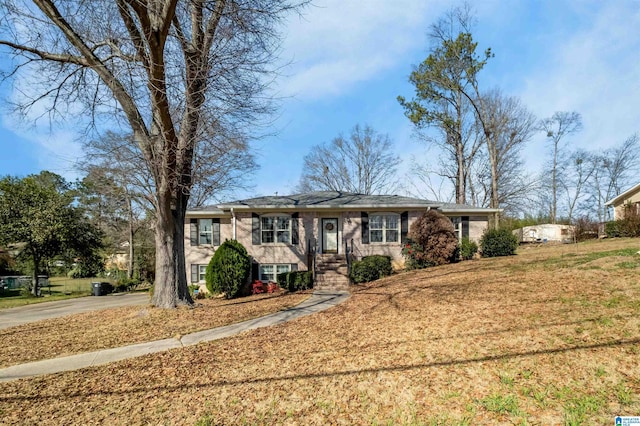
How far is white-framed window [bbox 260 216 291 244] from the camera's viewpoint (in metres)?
15.6

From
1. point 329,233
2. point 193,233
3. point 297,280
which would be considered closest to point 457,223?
point 329,233

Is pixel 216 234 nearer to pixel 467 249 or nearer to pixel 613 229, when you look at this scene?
pixel 467 249

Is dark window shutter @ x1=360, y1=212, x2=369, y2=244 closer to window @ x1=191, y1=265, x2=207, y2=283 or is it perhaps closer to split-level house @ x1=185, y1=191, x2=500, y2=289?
split-level house @ x1=185, y1=191, x2=500, y2=289

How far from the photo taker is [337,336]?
628 centimetres

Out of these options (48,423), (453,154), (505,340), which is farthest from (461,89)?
(48,423)

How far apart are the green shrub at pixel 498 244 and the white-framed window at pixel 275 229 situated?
30.1 feet

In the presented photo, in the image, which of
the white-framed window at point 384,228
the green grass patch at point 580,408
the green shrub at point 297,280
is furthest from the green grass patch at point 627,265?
the green shrub at point 297,280

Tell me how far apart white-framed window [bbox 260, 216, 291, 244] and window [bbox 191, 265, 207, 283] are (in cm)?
341

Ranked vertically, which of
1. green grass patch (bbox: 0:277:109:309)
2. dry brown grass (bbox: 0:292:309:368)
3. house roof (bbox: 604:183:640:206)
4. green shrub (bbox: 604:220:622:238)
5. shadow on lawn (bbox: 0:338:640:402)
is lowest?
green grass patch (bbox: 0:277:109:309)

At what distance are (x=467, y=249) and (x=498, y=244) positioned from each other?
4.93ft

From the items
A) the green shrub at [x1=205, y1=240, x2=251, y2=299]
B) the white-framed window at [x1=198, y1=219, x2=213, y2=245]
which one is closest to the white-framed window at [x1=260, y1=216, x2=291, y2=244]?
the green shrub at [x1=205, y1=240, x2=251, y2=299]

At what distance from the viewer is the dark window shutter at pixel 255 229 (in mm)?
15523

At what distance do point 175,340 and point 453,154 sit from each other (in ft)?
81.1

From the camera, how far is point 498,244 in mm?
15414
